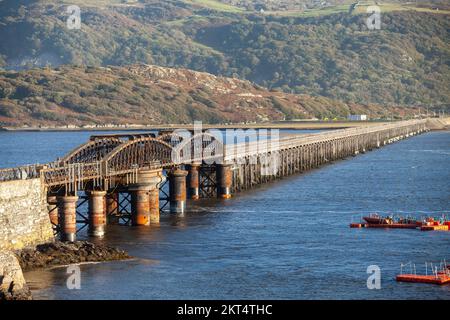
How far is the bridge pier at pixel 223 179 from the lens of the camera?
10838cm

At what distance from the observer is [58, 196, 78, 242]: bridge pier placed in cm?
7181

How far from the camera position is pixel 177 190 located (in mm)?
96000

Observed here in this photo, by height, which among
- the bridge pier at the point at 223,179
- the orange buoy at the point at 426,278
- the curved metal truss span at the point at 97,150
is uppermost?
the curved metal truss span at the point at 97,150

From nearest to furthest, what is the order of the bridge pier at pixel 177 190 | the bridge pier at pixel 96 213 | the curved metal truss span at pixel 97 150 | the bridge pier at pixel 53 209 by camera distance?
the bridge pier at pixel 53 209
the bridge pier at pixel 96 213
the curved metal truss span at pixel 97 150
the bridge pier at pixel 177 190

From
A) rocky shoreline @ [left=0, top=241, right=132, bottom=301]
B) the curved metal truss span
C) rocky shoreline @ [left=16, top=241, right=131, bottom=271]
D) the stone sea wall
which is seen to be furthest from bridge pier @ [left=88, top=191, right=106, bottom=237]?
the curved metal truss span

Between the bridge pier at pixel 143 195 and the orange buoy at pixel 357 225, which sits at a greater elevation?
the bridge pier at pixel 143 195

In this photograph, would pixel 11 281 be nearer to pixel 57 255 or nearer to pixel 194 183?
pixel 57 255

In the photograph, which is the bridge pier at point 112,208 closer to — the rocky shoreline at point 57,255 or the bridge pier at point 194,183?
the rocky shoreline at point 57,255

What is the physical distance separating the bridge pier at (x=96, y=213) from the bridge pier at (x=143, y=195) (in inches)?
194

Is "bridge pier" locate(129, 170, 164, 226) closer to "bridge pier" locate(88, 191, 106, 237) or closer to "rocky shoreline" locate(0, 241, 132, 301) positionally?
"bridge pier" locate(88, 191, 106, 237)

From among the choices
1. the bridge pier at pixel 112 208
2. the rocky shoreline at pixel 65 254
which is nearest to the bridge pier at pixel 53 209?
the rocky shoreline at pixel 65 254

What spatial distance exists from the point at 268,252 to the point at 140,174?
1350 centimetres
